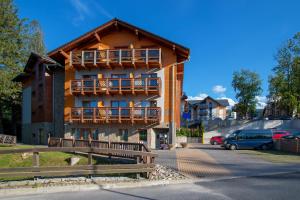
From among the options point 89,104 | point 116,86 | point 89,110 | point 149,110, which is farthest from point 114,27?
point 149,110

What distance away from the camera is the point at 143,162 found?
Result: 39.3 ft

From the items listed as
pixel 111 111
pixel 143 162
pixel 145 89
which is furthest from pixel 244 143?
pixel 143 162

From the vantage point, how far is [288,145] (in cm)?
2538

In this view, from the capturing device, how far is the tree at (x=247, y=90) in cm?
7412

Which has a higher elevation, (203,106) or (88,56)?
(88,56)

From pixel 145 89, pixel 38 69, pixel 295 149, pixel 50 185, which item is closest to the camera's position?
pixel 50 185

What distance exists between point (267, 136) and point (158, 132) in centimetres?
1114

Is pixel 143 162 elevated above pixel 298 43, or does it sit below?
below

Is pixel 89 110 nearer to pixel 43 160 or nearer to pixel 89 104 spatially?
pixel 89 104

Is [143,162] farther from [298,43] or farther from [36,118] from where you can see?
[298,43]

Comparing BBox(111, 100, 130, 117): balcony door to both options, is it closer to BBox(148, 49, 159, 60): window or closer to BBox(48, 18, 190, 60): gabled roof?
BBox(148, 49, 159, 60): window

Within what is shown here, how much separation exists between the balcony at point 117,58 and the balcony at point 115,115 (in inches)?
179

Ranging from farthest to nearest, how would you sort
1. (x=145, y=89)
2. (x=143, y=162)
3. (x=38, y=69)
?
(x=38, y=69) → (x=145, y=89) → (x=143, y=162)

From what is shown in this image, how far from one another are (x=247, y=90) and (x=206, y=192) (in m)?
69.5
